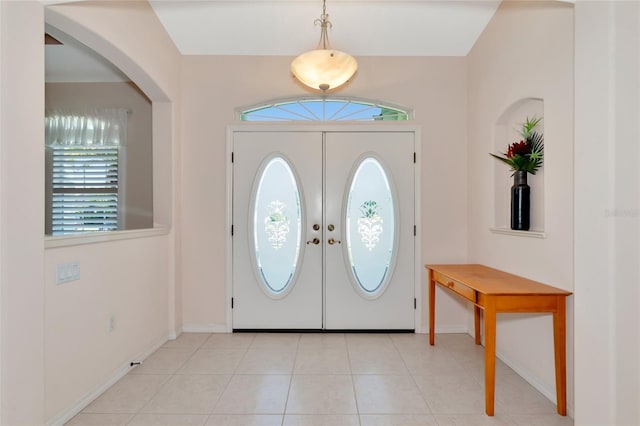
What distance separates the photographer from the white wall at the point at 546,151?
2.17 metres

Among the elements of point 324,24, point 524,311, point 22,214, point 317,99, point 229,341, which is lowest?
point 229,341

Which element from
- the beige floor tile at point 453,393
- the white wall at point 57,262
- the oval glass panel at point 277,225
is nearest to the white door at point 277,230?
the oval glass panel at point 277,225

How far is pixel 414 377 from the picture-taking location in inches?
103

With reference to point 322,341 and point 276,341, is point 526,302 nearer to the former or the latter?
point 322,341

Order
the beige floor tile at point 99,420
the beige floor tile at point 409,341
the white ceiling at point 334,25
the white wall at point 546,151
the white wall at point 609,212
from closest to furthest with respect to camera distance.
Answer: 1. the white wall at point 609,212
2. the beige floor tile at point 99,420
3. the white wall at point 546,151
4. the white ceiling at point 334,25
5. the beige floor tile at point 409,341

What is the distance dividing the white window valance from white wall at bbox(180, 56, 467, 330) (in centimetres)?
105

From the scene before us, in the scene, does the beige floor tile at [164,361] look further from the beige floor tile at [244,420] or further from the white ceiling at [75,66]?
the white ceiling at [75,66]

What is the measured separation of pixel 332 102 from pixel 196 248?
6.88 feet

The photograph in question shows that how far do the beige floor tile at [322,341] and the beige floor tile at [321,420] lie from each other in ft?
3.54

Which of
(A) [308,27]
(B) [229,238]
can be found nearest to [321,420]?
(B) [229,238]

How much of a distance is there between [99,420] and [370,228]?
2632mm

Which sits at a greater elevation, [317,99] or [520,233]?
[317,99]

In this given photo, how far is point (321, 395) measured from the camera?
2.35 meters

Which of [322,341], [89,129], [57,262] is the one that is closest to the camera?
[57,262]
